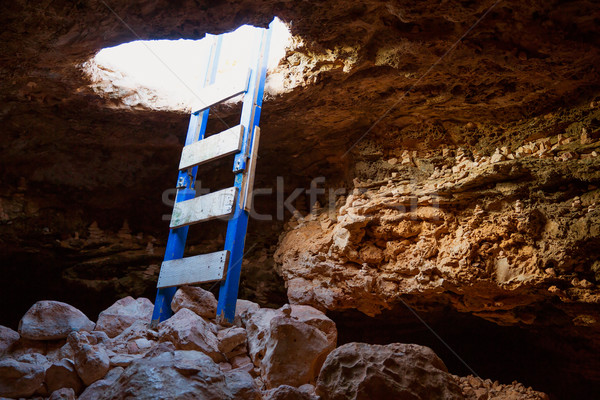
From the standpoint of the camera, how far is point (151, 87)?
3.70 meters

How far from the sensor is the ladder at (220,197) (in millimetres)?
2621

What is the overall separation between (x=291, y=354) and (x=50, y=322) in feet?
4.43

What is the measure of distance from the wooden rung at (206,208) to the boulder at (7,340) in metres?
1.12

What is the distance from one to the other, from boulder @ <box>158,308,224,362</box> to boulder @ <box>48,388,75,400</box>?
0.47 metres

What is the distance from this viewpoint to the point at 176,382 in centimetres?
137

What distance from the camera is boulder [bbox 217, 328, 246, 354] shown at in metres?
2.24

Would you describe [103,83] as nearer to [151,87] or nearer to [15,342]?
[151,87]

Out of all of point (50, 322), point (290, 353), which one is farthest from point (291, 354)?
point (50, 322)

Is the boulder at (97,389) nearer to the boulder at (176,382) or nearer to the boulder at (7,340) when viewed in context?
the boulder at (176,382)

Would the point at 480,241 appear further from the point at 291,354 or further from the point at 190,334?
the point at 190,334

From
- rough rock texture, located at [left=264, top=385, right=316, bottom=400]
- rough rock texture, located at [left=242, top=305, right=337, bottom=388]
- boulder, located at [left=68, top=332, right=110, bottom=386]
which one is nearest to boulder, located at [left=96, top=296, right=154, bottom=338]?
boulder, located at [left=68, top=332, right=110, bottom=386]

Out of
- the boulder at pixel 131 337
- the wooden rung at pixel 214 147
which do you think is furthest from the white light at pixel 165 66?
the boulder at pixel 131 337

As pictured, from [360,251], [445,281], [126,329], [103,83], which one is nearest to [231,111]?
[103,83]

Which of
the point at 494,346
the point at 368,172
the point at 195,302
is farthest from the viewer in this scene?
the point at 368,172
